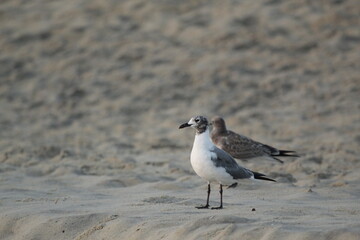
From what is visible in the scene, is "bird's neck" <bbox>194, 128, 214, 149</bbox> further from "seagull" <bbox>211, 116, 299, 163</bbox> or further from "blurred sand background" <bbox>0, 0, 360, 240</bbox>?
"seagull" <bbox>211, 116, 299, 163</bbox>

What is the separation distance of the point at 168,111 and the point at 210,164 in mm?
6108

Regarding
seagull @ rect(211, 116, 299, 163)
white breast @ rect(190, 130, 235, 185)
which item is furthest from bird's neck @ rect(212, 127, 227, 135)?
white breast @ rect(190, 130, 235, 185)

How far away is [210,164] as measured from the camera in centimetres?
769

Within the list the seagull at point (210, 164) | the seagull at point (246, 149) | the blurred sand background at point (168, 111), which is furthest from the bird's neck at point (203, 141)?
the seagull at point (246, 149)

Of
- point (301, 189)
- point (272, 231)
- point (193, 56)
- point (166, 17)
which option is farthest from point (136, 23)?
point (272, 231)

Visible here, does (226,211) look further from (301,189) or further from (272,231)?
(301,189)

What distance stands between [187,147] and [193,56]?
378cm

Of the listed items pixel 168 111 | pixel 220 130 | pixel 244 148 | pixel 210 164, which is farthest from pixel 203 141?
pixel 168 111

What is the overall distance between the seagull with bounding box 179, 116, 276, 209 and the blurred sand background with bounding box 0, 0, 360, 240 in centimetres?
28

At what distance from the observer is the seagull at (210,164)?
25.2 ft

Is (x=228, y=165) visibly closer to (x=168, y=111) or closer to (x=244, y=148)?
(x=244, y=148)

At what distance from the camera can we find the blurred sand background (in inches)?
283

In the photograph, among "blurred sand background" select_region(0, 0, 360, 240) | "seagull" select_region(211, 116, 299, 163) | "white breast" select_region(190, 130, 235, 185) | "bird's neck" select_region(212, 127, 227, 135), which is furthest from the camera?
"bird's neck" select_region(212, 127, 227, 135)

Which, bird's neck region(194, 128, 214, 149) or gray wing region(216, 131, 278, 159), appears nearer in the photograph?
bird's neck region(194, 128, 214, 149)
